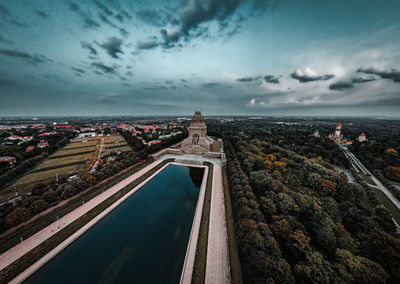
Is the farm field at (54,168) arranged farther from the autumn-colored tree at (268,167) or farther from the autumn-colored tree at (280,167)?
the autumn-colored tree at (280,167)

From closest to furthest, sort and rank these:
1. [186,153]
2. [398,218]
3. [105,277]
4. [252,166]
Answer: [105,277] → [398,218] → [252,166] → [186,153]

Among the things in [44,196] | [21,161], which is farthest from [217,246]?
[21,161]

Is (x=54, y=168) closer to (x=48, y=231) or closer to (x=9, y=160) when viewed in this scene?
(x=9, y=160)

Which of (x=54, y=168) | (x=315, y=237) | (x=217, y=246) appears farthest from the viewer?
(x=54, y=168)

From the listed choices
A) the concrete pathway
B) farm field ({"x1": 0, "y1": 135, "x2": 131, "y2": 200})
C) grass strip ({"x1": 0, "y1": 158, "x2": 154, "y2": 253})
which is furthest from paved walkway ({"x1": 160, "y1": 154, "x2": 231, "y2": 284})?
farm field ({"x1": 0, "y1": 135, "x2": 131, "y2": 200})

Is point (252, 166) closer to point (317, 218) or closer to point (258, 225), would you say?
point (317, 218)

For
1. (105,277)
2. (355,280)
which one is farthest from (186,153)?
(355,280)

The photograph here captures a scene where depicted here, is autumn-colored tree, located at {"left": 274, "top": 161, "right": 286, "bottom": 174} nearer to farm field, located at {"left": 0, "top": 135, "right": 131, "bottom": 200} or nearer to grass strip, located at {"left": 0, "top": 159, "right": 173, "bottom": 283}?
grass strip, located at {"left": 0, "top": 159, "right": 173, "bottom": 283}
